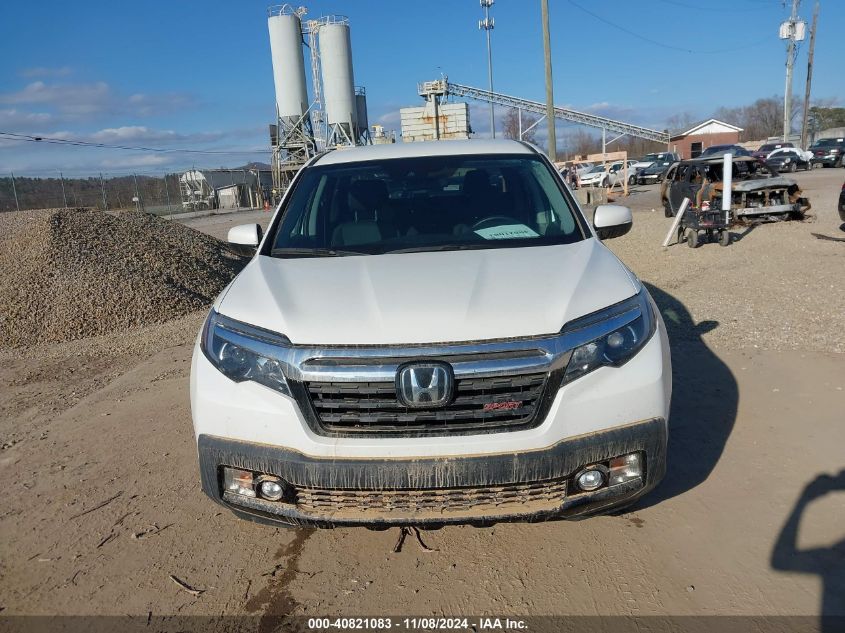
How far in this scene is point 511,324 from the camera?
2406 mm

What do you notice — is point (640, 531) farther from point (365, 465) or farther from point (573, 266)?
point (365, 465)

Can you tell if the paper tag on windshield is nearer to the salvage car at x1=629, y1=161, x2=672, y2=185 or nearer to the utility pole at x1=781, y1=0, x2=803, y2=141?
the salvage car at x1=629, y1=161, x2=672, y2=185

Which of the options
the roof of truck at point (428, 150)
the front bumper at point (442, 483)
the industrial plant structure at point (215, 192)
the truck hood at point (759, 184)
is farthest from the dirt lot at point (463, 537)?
the industrial plant structure at point (215, 192)

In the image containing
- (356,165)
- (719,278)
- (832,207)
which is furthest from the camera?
(832,207)

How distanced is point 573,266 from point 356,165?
184 centimetres

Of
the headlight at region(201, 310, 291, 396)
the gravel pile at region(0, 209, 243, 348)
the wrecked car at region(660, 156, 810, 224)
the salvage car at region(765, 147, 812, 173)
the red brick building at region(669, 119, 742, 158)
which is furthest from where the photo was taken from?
the red brick building at region(669, 119, 742, 158)

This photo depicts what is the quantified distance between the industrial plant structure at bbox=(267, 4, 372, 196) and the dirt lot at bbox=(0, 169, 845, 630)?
125 ft

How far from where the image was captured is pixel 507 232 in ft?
11.6

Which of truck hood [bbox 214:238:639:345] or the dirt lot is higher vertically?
truck hood [bbox 214:238:639:345]

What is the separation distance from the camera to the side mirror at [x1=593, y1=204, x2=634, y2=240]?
3736mm

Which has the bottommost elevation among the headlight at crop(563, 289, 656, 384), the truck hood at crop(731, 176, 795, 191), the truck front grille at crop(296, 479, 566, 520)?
the truck front grille at crop(296, 479, 566, 520)

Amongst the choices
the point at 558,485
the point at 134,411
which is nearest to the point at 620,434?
the point at 558,485

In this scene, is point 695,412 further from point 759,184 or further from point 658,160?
point 658,160

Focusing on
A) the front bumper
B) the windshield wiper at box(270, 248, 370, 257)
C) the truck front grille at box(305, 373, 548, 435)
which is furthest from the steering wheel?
the front bumper
